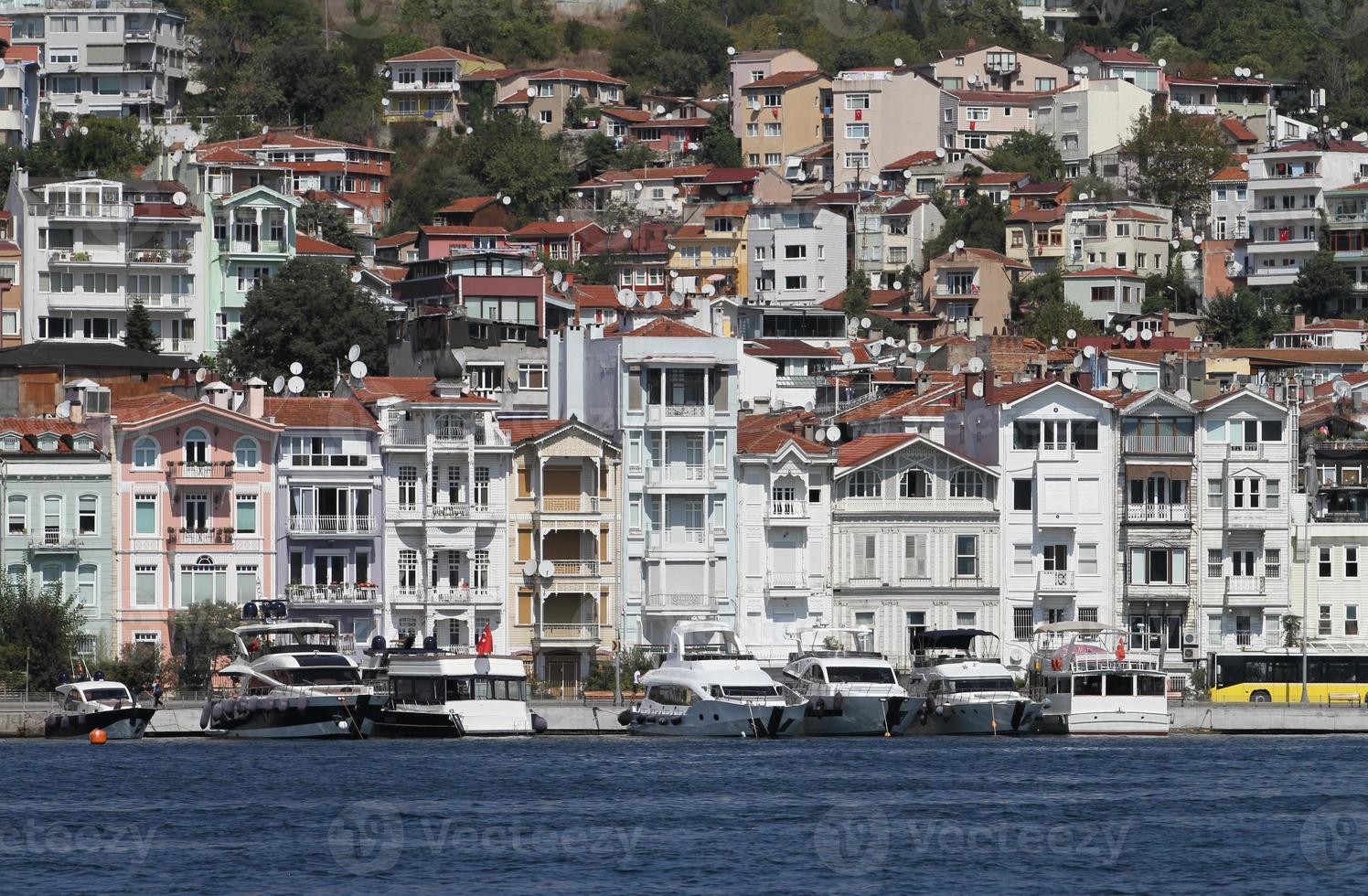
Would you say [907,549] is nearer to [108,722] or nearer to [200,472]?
[200,472]

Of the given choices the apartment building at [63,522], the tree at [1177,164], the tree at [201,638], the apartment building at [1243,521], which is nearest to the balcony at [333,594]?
the tree at [201,638]

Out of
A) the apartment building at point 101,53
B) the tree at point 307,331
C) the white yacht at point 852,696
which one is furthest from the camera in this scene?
the apartment building at point 101,53

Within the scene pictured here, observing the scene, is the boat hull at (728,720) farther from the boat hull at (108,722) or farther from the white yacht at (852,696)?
the boat hull at (108,722)

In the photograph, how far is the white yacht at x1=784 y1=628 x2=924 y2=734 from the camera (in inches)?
3521

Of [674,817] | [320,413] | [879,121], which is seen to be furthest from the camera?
[879,121]

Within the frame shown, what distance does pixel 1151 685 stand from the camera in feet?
299

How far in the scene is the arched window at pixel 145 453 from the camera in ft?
318

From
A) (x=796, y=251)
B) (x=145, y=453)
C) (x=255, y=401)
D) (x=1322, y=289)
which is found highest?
(x=796, y=251)

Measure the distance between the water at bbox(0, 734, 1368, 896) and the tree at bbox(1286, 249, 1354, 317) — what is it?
7982 cm

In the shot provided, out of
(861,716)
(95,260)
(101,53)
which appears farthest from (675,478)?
(101,53)

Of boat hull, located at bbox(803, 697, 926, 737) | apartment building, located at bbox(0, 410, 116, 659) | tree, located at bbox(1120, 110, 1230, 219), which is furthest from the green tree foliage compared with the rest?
tree, located at bbox(1120, 110, 1230, 219)

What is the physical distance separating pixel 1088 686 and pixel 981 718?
→ 3.41m

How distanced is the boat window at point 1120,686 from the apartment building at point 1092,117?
105 metres

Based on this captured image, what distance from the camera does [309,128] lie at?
194 meters
